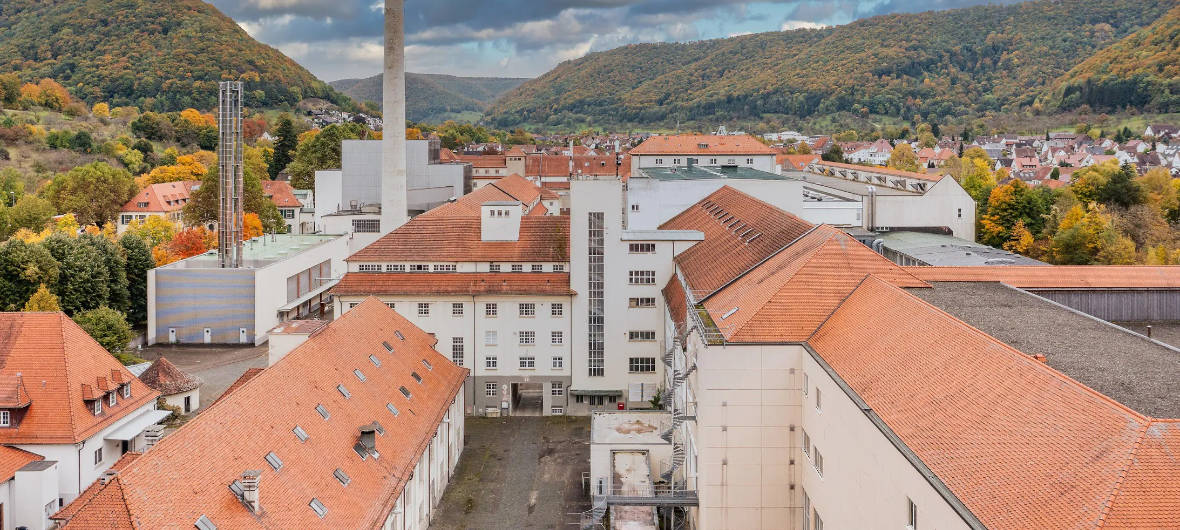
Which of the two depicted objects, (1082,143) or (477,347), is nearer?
(477,347)

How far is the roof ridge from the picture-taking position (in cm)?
1132

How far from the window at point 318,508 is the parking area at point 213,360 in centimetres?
2552

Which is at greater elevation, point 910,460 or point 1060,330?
point 1060,330

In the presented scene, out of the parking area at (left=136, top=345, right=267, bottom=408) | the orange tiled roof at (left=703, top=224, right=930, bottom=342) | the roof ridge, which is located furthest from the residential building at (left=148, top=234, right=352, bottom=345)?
the roof ridge

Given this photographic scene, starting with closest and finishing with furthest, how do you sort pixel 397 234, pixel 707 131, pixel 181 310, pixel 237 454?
pixel 237 454 → pixel 397 234 → pixel 181 310 → pixel 707 131

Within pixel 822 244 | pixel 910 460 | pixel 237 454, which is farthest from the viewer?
pixel 822 244

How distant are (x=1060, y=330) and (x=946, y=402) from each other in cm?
602

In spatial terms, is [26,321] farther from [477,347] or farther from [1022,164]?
[1022,164]

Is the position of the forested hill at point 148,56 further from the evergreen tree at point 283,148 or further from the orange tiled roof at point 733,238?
the orange tiled roof at point 733,238

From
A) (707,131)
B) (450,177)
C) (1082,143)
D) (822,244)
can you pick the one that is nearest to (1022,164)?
(1082,143)

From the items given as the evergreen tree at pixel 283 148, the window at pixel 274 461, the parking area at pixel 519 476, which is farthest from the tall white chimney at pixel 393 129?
the evergreen tree at pixel 283 148

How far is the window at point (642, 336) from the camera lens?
41469 millimetres

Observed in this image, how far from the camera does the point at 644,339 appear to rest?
1634 inches

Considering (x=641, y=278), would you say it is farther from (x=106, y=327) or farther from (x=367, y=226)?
(x=367, y=226)
